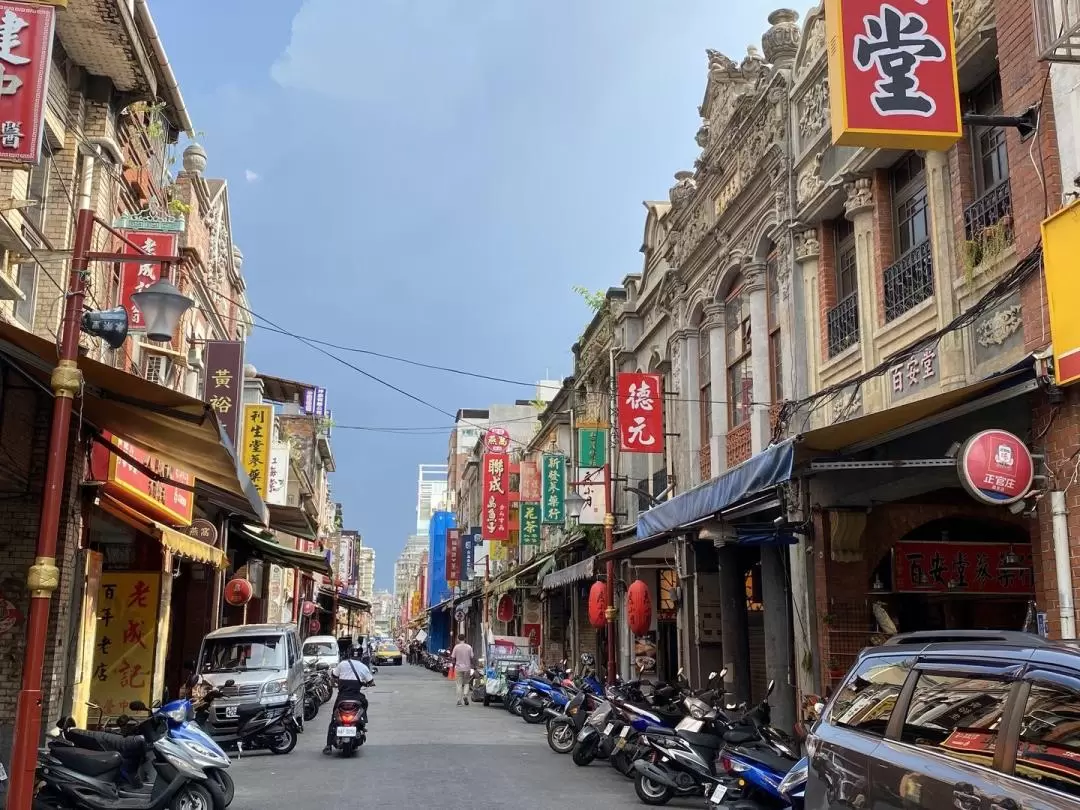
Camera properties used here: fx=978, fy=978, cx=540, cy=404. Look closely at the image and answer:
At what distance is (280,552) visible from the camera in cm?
2470

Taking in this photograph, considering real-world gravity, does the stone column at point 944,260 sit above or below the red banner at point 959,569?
above

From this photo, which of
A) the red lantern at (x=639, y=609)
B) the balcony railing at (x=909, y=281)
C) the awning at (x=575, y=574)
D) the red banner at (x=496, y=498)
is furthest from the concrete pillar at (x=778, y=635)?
the red banner at (x=496, y=498)

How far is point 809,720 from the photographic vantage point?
10883 millimetres

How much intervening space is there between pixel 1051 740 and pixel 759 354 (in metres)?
12.9

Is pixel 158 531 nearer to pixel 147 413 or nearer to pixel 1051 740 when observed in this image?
pixel 147 413

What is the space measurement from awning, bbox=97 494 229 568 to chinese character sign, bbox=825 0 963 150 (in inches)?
398

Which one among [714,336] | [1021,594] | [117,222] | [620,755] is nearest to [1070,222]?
[1021,594]

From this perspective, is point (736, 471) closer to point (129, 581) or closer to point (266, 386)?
point (129, 581)

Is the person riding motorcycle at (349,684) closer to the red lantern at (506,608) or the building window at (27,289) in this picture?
the building window at (27,289)

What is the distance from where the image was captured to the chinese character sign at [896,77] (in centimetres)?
918

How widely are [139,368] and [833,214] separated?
1271 centimetres

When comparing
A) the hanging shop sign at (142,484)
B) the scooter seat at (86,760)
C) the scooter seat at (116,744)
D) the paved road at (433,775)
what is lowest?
the paved road at (433,775)

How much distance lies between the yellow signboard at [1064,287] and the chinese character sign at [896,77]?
1.68 m

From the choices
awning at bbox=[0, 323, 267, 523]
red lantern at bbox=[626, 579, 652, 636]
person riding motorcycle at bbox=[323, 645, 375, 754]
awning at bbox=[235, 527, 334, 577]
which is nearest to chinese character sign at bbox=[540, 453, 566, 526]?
awning at bbox=[235, 527, 334, 577]
